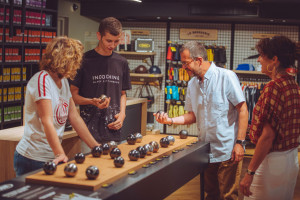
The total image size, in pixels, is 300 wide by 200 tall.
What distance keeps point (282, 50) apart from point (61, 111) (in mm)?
1408

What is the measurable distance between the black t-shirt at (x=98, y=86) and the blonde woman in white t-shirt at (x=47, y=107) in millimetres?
934

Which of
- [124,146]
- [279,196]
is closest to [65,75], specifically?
[124,146]

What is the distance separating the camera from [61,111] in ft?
8.73

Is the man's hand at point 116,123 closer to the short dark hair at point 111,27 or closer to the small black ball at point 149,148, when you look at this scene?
the short dark hair at point 111,27

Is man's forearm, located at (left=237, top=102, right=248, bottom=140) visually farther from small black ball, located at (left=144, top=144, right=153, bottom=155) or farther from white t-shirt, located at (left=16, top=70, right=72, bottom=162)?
white t-shirt, located at (left=16, top=70, right=72, bottom=162)

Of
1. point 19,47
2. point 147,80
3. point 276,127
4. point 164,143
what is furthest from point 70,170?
point 147,80

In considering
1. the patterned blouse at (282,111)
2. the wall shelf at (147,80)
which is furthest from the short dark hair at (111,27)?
the wall shelf at (147,80)

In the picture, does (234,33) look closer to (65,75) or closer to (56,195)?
(65,75)

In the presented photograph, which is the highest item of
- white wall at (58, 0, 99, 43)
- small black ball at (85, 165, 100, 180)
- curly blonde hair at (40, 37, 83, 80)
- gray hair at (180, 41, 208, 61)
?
white wall at (58, 0, 99, 43)

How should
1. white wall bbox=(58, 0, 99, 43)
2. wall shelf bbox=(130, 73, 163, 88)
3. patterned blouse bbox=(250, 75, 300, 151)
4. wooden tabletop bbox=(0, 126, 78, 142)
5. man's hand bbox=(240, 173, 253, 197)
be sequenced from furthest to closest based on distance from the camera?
wall shelf bbox=(130, 73, 163, 88), white wall bbox=(58, 0, 99, 43), wooden tabletop bbox=(0, 126, 78, 142), man's hand bbox=(240, 173, 253, 197), patterned blouse bbox=(250, 75, 300, 151)

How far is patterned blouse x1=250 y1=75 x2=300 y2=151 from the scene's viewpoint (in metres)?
2.46

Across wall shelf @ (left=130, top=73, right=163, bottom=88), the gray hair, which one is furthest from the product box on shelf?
the gray hair

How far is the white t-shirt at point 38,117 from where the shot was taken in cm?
249

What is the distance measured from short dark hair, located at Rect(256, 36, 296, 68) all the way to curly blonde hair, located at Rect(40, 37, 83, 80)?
1160 millimetres
